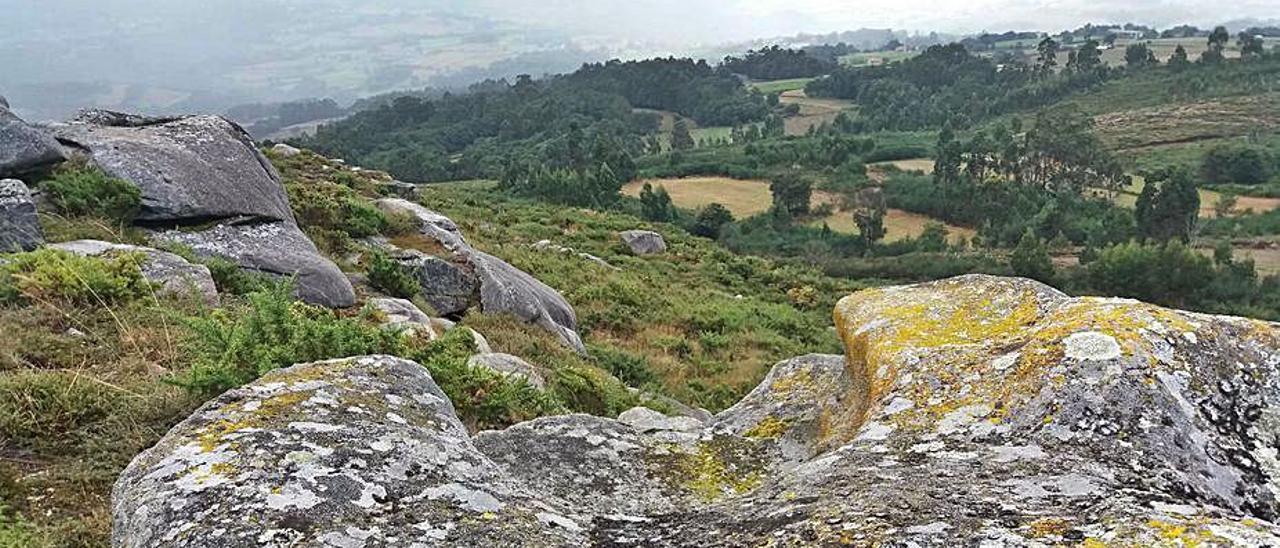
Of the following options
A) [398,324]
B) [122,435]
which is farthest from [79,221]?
[122,435]

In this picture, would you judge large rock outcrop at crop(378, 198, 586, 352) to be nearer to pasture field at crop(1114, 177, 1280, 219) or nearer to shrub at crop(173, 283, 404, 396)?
shrub at crop(173, 283, 404, 396)

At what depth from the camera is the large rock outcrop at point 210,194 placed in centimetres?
1329

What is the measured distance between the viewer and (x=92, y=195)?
13.4 m

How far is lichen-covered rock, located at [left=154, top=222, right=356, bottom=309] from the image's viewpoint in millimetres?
12844

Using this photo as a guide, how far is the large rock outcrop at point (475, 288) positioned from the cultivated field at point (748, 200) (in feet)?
230

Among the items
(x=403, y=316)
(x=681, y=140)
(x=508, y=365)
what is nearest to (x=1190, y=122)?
(x=681, y=140)

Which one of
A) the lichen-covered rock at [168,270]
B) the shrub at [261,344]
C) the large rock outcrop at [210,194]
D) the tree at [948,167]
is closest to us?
the shrub at [261,344]

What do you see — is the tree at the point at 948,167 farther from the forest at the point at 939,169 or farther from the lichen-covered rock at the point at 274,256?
the lichen-covered rock at the point at 274,256

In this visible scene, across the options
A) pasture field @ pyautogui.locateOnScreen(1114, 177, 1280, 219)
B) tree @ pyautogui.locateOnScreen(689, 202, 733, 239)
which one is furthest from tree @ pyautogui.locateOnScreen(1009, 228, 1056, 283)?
pasture field @ pyautogui.locateOnScreen(1114, 177, 1280, 219)

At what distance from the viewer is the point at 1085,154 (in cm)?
10419

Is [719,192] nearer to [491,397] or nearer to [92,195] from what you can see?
[92,195]

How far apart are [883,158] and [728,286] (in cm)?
9864

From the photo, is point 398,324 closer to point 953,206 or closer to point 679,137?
point 953,206

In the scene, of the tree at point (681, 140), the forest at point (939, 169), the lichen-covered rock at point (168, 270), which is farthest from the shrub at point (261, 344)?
the tree at point (681, 140)
